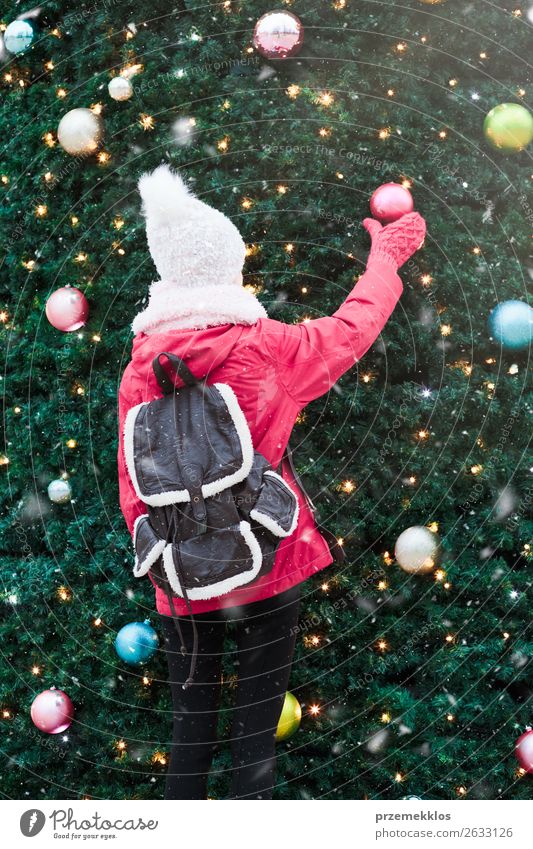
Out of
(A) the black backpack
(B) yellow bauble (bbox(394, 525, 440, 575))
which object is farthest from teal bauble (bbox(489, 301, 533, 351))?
(A) the black backpack

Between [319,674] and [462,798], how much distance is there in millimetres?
497

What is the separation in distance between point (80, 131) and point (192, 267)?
0.83 metres

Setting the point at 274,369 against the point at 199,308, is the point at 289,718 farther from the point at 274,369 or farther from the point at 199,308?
the point at 199,308

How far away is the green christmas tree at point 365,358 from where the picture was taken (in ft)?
7.31

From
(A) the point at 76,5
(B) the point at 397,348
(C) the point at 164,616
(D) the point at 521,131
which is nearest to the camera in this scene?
(C) the point at 164,616

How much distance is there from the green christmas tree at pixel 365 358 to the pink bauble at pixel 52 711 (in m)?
0.06

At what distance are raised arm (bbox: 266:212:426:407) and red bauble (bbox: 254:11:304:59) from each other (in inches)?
22.5

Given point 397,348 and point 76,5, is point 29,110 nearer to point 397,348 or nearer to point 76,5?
point 76,5

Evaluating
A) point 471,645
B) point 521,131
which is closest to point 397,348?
point 521,131

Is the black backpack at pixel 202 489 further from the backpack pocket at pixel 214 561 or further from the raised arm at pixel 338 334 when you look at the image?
the raised arm at pixel 338 334

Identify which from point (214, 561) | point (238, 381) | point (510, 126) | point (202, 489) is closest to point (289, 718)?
point (214, 561)

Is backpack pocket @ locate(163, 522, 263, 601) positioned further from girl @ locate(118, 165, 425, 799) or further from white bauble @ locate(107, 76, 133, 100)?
white bauble @ locate(107, 76, 133, 100)

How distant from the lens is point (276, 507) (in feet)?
5.60

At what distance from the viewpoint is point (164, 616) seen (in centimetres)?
190
